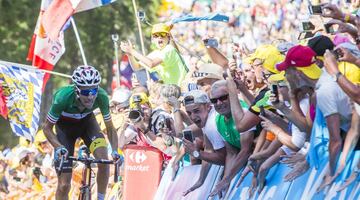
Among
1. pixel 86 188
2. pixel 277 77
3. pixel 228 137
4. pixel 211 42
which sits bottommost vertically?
pixel 86 188

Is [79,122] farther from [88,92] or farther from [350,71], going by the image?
[350,71]

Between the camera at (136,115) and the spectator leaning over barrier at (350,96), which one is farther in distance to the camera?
the camera at (136,115)

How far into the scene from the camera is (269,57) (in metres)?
12.8

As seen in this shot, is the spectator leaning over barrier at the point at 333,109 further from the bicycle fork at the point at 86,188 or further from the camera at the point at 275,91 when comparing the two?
the bicycle fork at the point at 86,188

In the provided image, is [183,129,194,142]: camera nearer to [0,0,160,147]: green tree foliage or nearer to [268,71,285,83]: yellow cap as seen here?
[268,71,285,83]: yellow cap

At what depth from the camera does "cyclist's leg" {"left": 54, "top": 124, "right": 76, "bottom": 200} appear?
607 inches

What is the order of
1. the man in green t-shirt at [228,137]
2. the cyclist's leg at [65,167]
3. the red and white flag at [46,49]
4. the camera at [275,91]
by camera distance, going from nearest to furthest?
the camera at [275,91] < the man in green t-shirt at [228,137] < the cyclist's leg at [65,167] < the red and white flag at [46,49]

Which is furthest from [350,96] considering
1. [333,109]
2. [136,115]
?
[136,115]

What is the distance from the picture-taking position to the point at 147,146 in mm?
17344

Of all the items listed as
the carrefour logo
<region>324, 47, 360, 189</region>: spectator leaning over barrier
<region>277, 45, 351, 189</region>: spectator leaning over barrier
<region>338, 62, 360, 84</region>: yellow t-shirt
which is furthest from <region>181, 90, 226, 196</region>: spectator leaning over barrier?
<region>324, 47, 360, 189</region>: spectator leaning over barrier

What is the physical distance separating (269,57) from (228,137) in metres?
1.33

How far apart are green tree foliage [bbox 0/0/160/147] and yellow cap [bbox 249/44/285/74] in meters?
23.8

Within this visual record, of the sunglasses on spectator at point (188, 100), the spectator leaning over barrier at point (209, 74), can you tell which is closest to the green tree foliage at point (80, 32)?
the spectator leaning over barrier at point (209, 74)

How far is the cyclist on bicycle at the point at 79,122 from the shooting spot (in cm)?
1544
